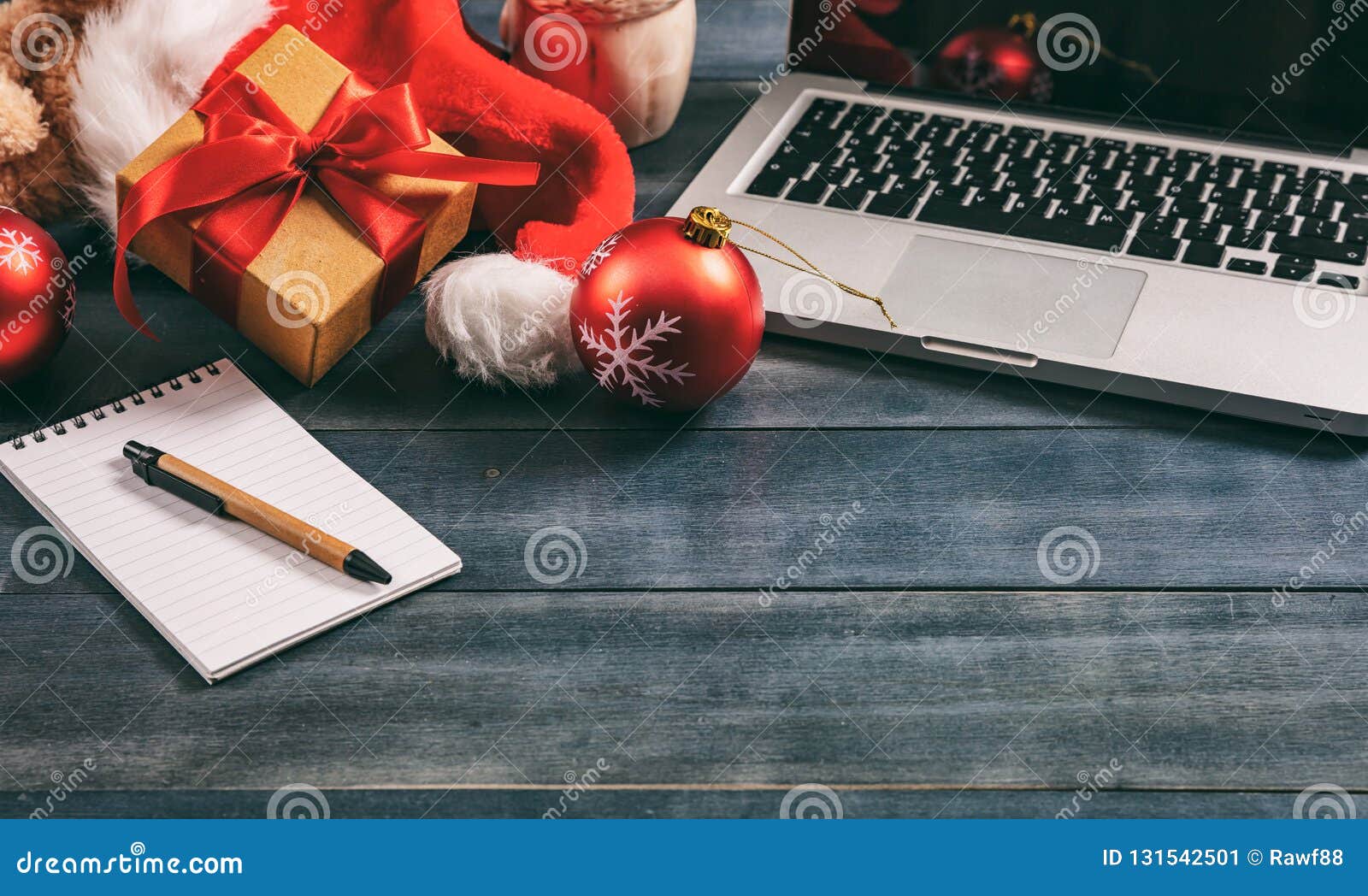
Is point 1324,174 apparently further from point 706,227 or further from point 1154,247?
point 706,227

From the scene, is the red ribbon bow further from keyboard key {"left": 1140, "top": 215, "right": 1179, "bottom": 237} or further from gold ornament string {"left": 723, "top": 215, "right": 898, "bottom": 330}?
keyboard key {"left": 1140, "top": 215, "right": 1179, "bottom": 237}

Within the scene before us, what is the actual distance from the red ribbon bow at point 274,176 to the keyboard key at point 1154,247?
1.36 ft

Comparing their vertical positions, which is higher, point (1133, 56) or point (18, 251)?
point (1133, 56)

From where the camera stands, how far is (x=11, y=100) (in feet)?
2.61

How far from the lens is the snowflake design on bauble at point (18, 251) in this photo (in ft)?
2.26

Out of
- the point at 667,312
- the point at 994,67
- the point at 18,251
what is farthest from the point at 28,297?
the point at 994,67

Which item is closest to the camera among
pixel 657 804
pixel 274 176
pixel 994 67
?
pixel 657 804

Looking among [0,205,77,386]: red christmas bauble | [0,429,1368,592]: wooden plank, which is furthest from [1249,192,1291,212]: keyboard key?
[0,205,77,386]: red christmas bauble

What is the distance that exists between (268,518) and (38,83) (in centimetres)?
41

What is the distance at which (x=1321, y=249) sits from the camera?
2.61ft

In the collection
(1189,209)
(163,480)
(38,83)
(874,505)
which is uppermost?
(1189,209)

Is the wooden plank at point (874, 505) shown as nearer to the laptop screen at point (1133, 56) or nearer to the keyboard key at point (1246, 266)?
the keyboard key at point (1246, 266)

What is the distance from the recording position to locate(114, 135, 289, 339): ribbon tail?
72cm

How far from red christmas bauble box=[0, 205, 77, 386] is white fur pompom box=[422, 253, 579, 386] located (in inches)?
9.0
